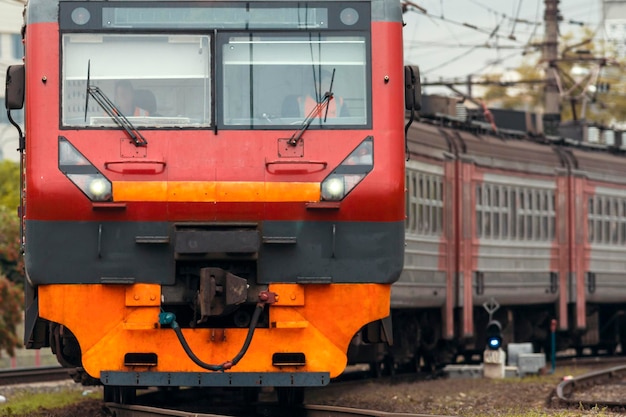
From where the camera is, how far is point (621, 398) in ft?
53.9

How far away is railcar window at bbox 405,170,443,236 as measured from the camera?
1873cm

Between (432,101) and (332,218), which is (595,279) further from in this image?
(332,218)

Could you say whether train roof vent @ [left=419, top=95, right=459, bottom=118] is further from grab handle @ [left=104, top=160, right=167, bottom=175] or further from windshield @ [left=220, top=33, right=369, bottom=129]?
grab handle @ [left=104, top=160, right=167, bottom=175]

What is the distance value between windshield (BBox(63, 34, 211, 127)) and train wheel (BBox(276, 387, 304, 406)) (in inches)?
107

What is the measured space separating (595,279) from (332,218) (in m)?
14.4

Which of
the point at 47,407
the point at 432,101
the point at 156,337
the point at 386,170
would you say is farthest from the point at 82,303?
the point at 432,101

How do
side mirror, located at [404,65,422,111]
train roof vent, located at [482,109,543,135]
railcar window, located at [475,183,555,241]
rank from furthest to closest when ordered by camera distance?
train roof vent, located at [482,109,543,135], railcar window, located at [475,183,555,241], side mirror, located at [404,65,422,111]

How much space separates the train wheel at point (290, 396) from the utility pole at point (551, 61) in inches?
653

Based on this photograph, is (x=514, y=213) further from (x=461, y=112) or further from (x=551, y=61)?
(x=551, y=61)

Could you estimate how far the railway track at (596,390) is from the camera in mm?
14781

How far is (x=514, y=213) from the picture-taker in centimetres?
2267

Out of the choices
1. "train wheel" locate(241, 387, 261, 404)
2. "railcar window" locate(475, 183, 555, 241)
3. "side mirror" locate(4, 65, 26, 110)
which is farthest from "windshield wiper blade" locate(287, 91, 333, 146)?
"railcar window" locate(475, 183, 555, 241)

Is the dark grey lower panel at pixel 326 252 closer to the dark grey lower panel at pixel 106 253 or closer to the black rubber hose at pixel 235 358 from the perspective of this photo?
the black rubber hose at pixel 235 358

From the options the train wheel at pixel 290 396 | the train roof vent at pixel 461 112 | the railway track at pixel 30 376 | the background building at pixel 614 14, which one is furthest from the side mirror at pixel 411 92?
the background building at pixel 614 14
